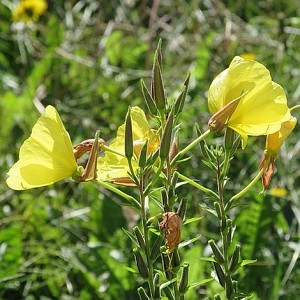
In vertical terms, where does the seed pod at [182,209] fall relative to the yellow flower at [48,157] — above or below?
below

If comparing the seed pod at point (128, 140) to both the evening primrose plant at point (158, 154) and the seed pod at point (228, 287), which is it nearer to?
the evening primrose plant at point (158, 154)

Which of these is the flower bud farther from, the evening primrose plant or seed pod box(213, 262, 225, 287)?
seed pod box(213, 262, 225, 287)

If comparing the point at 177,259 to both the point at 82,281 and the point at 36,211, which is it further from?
the point at 36,211

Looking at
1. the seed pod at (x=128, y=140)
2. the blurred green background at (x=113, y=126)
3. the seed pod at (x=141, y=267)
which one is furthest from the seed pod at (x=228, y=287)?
the blurred green background at (x=113, y=126)

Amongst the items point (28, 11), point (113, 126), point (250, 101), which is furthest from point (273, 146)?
point (28, 11)

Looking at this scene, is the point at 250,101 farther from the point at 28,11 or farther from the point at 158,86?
the point at 28,11

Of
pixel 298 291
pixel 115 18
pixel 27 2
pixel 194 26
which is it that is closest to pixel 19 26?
pixel 27 2

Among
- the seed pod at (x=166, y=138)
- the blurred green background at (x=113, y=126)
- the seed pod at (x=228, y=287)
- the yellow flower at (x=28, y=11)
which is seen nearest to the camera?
the seed pod at (x=166, y=138)

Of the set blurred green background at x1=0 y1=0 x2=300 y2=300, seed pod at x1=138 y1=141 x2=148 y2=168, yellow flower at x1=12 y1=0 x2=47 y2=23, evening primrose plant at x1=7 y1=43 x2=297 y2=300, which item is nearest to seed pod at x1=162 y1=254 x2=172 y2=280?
evening primrose plant at x1=7 y1=43 x2=297 y2=300
